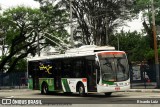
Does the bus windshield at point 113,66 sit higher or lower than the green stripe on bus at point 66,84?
higher

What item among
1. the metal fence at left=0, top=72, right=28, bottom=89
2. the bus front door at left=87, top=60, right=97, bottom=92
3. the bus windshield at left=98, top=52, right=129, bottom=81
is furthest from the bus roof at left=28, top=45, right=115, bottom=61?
the metal fence at left=0, top=72, right=28, bottom=89

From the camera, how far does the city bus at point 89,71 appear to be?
24500mm

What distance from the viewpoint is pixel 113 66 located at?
24.7 metres

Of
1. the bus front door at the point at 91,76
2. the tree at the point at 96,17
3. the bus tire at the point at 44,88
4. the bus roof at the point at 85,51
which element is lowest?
the bus tire at the point at 44,88

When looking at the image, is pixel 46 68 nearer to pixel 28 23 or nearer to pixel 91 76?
pixel 91 76

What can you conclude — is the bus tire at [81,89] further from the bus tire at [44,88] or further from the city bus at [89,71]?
the bus tire at [44,88]

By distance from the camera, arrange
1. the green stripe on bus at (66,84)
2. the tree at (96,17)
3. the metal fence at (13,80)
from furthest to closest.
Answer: the metal fence at (13,80) < the tree at (96,17) < the green stripe on bus at (66,84)

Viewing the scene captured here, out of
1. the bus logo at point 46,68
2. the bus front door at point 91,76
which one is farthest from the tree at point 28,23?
the bus front door at point 91,76

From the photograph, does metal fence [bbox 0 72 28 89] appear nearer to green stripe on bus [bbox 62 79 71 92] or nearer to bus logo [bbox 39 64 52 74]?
bus logo [bbox 39 64 52 74]

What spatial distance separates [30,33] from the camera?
191 feet

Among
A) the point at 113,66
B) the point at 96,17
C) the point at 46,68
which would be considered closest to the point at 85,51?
the point at 113,66

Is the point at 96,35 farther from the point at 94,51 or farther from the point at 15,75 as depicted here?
the point at 94,51

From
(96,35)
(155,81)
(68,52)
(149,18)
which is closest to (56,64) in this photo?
(68,52)

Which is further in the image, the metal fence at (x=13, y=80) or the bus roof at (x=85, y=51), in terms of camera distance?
the metal fence at (x=13, y=80)
